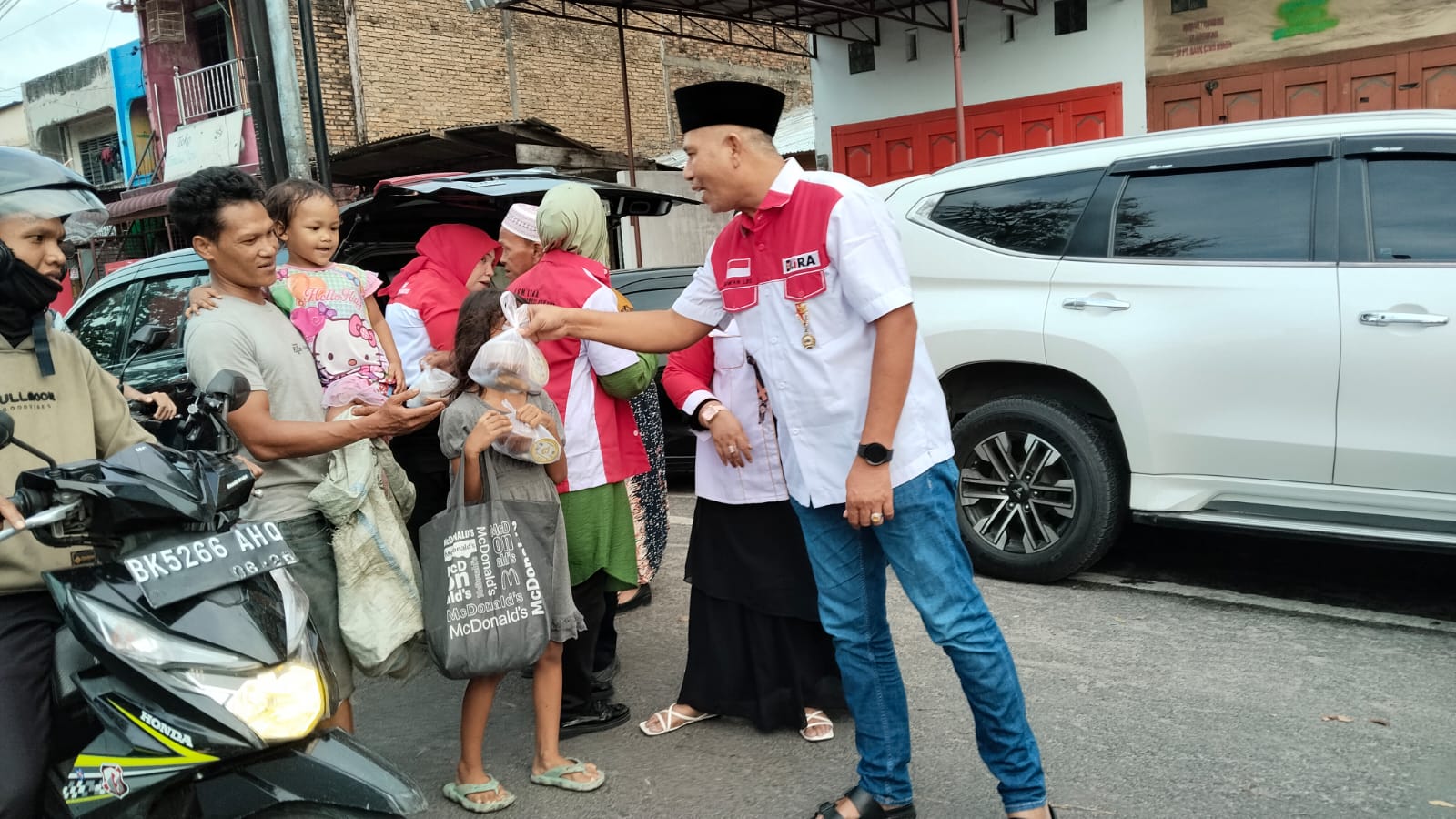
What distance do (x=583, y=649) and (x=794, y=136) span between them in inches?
506

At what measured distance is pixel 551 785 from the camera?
11.1 ft

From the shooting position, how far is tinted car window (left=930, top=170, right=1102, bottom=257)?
4887 millimetres

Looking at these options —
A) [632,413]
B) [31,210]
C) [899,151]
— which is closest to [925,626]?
[632,413]

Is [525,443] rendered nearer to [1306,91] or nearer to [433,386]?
[433,386]

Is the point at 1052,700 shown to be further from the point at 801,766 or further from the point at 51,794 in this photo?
the point at 51,794

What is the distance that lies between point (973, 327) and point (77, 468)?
3759 millimetres

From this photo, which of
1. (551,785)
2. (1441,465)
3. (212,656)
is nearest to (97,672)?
(212,656)

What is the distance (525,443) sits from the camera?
313 centimetres

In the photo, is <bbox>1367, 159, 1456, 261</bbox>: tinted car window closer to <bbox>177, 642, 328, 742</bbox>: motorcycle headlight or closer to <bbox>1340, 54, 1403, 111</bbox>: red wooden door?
<bbox>177, 642, 328, 742</bbox>: motorcycle headlight

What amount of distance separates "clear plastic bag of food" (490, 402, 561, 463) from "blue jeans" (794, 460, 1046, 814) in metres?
0.75

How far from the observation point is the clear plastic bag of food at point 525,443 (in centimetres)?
311

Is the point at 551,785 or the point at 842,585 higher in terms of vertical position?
the point at 842,585

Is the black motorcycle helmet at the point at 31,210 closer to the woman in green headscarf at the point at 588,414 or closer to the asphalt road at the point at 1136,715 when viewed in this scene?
the woman in green headscarf at the point at 588,414

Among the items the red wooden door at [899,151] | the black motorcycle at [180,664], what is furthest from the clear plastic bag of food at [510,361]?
the red wooden door at [899,151]
